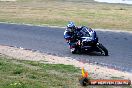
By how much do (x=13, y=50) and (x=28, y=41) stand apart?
3816mm

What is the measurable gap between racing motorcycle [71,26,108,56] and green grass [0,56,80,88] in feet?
13.0

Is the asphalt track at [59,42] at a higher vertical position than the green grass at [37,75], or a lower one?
lower

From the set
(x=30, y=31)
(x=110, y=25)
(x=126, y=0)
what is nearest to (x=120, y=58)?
(x=30, y=31)

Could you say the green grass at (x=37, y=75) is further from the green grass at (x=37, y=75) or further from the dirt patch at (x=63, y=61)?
the dirt patch at (x=63, y=61)

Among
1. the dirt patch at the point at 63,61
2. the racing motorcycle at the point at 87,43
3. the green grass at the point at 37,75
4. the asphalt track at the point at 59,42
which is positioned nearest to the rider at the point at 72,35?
the racing motorcycle at the point at 87,43

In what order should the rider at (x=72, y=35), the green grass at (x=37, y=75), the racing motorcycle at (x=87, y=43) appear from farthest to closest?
the rider at (x=72, y=35)
the racing motorcycle at (x=87, y=43)
the green grass at (x=37, y=75)

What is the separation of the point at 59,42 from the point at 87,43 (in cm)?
379

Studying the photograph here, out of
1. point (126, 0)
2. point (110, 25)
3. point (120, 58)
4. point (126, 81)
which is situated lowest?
point (126, 0)

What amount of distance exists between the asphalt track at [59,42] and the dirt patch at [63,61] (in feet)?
2.24

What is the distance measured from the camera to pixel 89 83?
424 inches

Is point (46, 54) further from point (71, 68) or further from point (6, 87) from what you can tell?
point (6, 87)

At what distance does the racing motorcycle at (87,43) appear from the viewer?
18062mm

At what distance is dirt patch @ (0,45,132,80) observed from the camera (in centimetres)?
1277

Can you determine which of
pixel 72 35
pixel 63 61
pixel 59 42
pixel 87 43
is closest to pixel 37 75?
pixel 63 61
